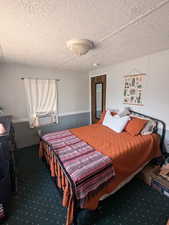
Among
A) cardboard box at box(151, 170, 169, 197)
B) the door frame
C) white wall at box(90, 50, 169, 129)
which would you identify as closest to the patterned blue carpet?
cardboard box at box(151, 170, 169, 197)

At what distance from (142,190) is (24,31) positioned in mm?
2806

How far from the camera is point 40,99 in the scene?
3207 mm

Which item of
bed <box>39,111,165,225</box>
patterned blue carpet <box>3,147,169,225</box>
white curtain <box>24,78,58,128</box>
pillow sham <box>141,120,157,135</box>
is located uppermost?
white curtain <box>24,78,58,128</box>

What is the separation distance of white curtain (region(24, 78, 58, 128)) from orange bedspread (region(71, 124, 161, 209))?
133 centimetres

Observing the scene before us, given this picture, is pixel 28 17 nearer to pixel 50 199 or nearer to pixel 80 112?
pixel 50 199

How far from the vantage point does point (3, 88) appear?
2.74 metres

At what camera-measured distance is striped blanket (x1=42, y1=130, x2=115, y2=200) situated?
1244 mm

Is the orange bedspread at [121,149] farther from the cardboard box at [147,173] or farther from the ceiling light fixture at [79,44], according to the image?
the ceiling light fixture at [79,44]

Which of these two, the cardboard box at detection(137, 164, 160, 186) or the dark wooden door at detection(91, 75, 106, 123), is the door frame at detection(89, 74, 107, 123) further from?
the cardboard box at detection(137, 164, 160, 186)

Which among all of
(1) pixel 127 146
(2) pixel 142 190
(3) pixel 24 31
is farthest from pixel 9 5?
(2) pixel 142 190

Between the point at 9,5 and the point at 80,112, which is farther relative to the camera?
the point at 80,112

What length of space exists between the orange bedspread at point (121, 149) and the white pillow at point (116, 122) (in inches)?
5.0

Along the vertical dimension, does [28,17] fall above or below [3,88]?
above

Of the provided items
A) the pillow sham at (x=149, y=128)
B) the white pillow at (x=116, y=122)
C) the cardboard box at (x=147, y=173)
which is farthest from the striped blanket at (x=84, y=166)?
the pillow sham at (x=149, y=128)
